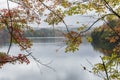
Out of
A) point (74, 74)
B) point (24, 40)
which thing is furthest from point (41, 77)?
point (24, 40)

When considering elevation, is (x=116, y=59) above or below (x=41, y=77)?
above

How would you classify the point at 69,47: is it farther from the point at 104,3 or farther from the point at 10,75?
the point at 10,75

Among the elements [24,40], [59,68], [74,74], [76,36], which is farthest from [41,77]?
[76,36]

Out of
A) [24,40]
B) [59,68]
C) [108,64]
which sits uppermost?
[108,64]

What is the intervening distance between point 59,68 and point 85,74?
721cm

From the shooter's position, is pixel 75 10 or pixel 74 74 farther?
pixel 74 74

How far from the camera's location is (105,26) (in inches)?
442

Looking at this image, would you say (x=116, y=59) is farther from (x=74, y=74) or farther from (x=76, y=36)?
(x=74, y=74)

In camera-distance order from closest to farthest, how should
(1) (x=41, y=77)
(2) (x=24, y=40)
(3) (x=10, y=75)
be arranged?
(2) (x=24, y=40)
(1) (x=41, y=77)
(3) (x=10, y=75)

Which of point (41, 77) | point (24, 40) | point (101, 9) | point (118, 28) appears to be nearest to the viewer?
point (101, 9)

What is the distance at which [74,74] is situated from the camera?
40875mm

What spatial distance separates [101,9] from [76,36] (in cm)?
107

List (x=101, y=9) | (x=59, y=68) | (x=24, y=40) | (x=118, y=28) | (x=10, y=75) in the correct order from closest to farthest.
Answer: (x=101, y=9)
(x=118, y=28)
(x=24, y=40)
(x=10, y=75)
(x=59, y=68)

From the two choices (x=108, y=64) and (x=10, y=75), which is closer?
(x=108, y=64)
